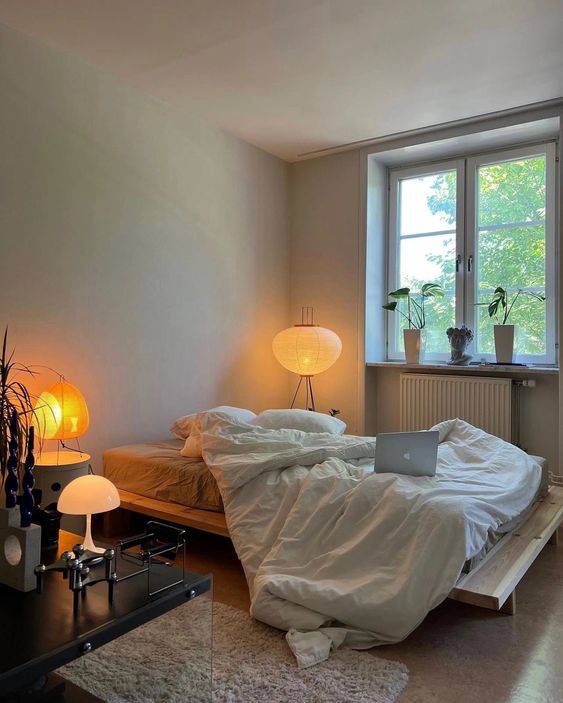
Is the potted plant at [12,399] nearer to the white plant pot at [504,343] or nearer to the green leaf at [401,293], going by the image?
the green leaf at [401,293]

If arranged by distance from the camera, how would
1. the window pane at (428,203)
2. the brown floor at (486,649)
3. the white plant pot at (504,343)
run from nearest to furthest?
the brown floor at (486,649) → the white plant pot at (504,343) → the window pane at (428,203)

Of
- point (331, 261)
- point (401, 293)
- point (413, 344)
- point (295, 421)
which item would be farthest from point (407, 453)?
point (331, 261)

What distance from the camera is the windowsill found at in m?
3.88

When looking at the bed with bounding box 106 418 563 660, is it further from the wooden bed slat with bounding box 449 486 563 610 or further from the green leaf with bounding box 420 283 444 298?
the green leaf with bounding box 420 283 444 298

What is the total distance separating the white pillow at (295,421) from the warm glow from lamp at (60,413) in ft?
2.97

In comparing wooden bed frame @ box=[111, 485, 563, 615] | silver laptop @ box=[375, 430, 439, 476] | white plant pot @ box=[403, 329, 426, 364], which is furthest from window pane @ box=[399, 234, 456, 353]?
silver laptop @ box=[375, 430, 439, 476]

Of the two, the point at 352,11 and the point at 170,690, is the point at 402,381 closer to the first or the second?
the point at 352,11

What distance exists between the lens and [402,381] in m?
4.44

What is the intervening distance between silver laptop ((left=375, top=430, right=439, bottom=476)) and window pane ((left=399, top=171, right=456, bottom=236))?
2.49 metres

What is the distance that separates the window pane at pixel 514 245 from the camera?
13.5 feet

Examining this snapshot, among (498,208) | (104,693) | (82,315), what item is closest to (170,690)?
(104,693)

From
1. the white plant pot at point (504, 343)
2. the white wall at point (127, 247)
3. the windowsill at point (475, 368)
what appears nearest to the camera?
the white wall at point (127, 247)

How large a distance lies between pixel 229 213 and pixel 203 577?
10.3 feet

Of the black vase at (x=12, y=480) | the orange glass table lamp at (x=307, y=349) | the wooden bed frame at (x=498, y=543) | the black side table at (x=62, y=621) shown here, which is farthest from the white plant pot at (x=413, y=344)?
the black vase at (x=12, y=480)
